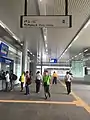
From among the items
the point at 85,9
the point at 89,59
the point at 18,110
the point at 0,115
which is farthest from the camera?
the point at 89,59

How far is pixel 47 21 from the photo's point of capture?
917 centimetres

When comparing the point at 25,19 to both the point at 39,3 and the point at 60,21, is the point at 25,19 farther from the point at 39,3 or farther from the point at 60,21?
the point at 39,3

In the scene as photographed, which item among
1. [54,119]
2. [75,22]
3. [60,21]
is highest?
[75,22]

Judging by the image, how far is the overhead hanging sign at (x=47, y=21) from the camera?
9.09 m

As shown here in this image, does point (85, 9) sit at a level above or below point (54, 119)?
above

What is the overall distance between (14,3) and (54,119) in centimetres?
561

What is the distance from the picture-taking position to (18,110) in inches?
425

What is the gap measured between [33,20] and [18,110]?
4001 mm

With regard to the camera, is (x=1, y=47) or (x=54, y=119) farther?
(x=1, y=47)

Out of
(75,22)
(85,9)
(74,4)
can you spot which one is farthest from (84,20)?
(74,4)

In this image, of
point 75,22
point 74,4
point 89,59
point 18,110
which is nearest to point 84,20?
point 75,22

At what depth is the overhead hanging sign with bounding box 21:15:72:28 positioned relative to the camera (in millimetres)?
9086

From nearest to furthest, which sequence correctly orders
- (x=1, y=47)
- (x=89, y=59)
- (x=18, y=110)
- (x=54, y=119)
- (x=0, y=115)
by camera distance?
(x=54, y=119) < (x=0, y=115) < (x=18, y=110) < (x=1, y=47) < (x=89, y=59)

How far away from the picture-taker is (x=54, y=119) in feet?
29.4
